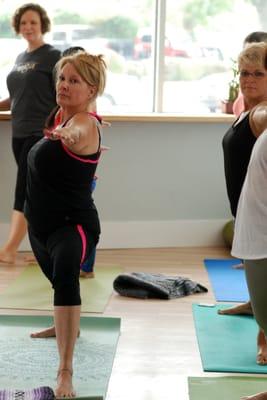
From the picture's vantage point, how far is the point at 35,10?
521 centimetres

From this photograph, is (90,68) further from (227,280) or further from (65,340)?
(227,280)

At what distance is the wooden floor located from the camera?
3324mm

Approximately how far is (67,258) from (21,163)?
2224 millimetres

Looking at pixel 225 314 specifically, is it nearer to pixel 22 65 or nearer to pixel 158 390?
pixel 158 390

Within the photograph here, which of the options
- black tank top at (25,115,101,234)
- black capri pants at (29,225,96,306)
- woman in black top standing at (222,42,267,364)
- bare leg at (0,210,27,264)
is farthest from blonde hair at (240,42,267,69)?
bare leg at (0,210,27,264)

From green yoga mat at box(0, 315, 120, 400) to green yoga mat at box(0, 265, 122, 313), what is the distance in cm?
22

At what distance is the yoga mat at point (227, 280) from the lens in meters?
4.68

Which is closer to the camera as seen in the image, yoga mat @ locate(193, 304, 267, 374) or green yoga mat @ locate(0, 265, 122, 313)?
yoga mat @ locate(193, 304, 267, 374)

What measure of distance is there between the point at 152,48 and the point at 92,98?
2.77 metres

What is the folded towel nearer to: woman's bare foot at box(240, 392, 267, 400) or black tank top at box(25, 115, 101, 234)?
black tank top at box(25, 115, 101, 234)

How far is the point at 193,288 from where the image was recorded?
4734 mm

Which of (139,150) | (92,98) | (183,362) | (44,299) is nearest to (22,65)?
(139,150)

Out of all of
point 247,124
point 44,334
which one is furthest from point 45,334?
point 247,124

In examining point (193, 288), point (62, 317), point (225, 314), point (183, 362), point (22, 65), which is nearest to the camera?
point (62, 317)
